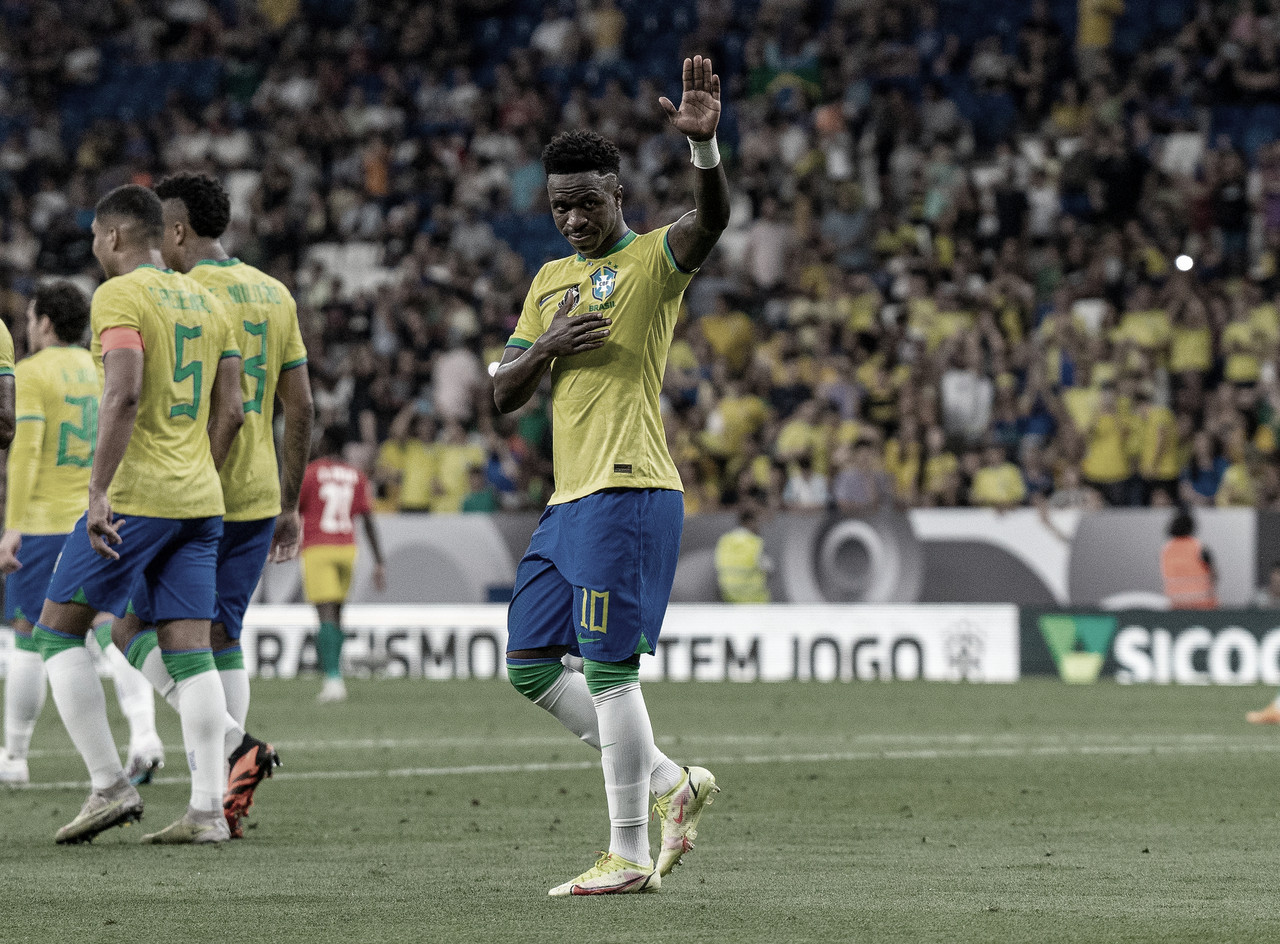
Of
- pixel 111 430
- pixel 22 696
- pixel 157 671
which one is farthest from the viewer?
pixel 22 696

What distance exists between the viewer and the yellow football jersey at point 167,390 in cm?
752

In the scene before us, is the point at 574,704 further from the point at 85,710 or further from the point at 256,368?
the point at 256,368

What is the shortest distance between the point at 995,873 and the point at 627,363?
2.05 m

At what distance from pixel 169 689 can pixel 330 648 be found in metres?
8.93

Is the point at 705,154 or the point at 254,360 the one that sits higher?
the point at 705,154

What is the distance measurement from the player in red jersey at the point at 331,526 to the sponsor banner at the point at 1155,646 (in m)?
6.13

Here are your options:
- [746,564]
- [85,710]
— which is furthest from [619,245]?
[746,564]

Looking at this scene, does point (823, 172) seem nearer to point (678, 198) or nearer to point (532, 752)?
point (678, 198)

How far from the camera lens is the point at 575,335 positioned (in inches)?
244

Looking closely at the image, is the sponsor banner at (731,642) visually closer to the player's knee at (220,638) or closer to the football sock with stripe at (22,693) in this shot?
the football sock with stripe at (22,693)

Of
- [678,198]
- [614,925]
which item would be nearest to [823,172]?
[678,198]

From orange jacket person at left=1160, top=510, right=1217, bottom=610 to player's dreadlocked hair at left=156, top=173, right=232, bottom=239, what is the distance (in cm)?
1221

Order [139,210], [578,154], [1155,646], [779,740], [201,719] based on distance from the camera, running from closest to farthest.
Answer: [578,154] < [201,719] < [139,210] < [779,740] < [1155,646]

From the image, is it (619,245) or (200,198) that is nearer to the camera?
(619,245)
